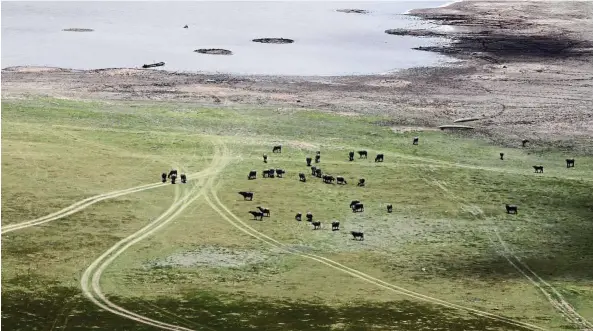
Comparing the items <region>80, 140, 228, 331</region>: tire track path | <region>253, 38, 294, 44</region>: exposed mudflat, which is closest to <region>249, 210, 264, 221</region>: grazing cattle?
<region>80, 140, 228, 331</region>: tire track path

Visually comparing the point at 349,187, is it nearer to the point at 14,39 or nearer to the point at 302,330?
the point at 302,330

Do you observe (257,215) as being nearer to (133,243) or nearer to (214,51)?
(133,243)

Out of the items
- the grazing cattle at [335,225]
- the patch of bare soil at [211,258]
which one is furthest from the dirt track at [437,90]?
the patch of bare soil at [211,258]

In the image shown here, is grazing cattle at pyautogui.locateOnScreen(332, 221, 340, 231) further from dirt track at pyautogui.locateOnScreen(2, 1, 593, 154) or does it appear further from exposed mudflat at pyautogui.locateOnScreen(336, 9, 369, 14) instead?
exposed mudflat at pyautogui.locateOnScreen(336, 9, 369, 14)

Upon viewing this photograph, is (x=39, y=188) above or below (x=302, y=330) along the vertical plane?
above

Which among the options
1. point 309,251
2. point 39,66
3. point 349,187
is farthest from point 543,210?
point 39,66

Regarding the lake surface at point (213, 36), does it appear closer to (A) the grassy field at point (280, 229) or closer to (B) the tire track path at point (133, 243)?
(A) the grassy field at point (280, 229)
